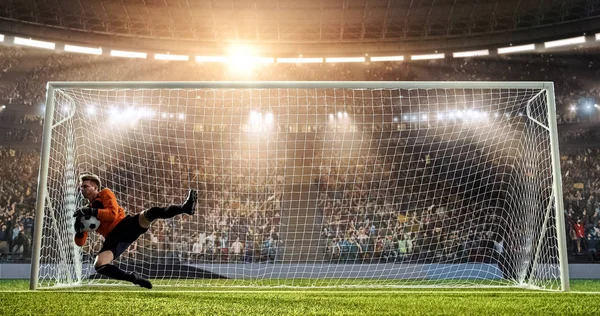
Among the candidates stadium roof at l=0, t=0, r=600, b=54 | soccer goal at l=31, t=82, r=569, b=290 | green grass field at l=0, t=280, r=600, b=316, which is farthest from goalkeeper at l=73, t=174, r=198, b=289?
stadium roof at l=0, t=0, r=600, b=54

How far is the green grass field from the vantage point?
4.12 meters

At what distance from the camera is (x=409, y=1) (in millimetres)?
16406

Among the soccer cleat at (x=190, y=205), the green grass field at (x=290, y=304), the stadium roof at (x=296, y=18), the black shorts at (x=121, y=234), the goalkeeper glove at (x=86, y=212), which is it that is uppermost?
the stadium roof at (x=296, y=18)

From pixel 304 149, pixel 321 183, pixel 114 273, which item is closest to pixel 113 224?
pixel 114 273

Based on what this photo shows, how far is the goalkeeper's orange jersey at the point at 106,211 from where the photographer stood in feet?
17.4

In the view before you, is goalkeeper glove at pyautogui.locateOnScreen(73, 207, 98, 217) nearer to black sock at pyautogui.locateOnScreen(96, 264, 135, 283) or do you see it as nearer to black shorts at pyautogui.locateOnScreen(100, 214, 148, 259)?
black shorts at pyautogui.locateOnScreen(100, 214, 148, 259)

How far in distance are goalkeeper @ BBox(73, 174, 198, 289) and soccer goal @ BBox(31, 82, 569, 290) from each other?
4.79 feet

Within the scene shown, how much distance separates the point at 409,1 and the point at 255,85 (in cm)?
1119

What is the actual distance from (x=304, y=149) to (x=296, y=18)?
8084 millimetres

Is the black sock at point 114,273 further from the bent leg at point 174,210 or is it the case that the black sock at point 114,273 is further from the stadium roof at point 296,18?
the stadium roof at point 296,18

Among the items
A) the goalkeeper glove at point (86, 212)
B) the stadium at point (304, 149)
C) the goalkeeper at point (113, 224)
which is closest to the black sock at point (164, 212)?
the goalkeeper at point (113, 224)

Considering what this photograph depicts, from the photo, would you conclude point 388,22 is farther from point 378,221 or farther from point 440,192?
point 378,221

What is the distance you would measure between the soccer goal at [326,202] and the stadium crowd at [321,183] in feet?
0.26

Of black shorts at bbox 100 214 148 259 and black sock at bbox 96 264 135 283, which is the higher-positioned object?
black shorts at bbox 100 214 148 259
